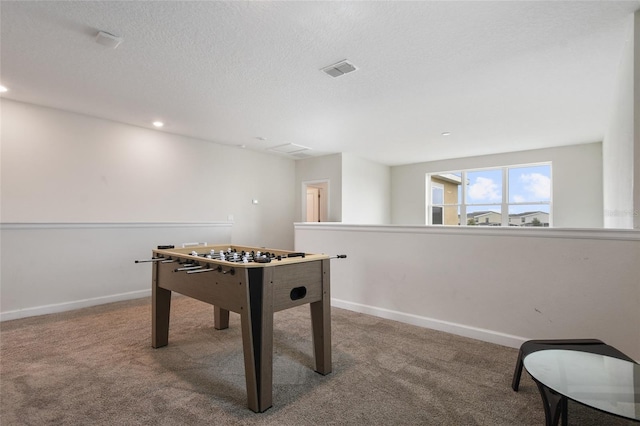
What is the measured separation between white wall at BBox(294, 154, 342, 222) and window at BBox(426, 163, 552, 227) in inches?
92.1

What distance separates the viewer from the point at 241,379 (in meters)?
2.18

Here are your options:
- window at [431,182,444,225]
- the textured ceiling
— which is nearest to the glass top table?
the textured ceiling

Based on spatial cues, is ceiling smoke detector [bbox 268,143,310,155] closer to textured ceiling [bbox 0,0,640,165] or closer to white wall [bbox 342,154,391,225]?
white wall [bbox 342,154,391,225]

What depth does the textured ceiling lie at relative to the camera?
1.99 meters

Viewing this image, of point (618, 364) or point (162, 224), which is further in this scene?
point (162, 224)

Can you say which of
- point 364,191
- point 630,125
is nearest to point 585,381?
point 630,125

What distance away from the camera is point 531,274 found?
2.69 m

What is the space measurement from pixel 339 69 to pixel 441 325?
2.66m

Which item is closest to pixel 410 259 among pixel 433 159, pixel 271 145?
pixel 271 145

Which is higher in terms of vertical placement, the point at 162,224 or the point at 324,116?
the point at 324,116

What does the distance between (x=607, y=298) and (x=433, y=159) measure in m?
4.71

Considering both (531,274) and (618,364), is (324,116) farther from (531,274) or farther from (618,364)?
(618,364)

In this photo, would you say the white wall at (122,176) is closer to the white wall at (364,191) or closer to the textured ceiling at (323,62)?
the textured ceiling at (323,62)

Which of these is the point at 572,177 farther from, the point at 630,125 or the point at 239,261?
the point at 239,261
